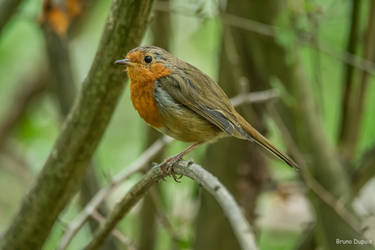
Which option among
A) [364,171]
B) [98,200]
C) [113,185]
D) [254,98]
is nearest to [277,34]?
[254,98]

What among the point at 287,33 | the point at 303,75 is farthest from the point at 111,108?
the point at 303,75

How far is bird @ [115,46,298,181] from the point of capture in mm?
3447

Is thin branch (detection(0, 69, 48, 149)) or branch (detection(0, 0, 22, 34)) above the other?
thin branch (detection(0, 69, 48, 149))

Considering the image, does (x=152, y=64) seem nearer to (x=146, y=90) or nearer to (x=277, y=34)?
(x=146, y=90)

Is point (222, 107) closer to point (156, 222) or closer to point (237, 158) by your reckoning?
point (237, 158)

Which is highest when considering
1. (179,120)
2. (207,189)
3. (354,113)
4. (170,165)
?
(354,113)

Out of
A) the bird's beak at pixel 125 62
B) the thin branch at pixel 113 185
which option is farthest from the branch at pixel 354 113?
the bird's beak at pixel 125 62

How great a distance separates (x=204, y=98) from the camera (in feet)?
11.4

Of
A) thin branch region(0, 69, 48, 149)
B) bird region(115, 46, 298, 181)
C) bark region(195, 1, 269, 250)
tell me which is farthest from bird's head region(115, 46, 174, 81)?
thin branch region(0, 69, 48, 149)

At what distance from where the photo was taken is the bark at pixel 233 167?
4.77 meters

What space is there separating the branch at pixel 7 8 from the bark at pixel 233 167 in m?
1.55

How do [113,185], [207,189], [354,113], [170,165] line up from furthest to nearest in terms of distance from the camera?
1. [354,113]
2. [113,185]
3. [170,165]
4. [207,189]

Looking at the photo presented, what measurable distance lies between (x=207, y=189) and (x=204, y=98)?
100 cm

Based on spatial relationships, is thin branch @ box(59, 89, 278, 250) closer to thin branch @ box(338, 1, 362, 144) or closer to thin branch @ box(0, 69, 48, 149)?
thin branch @ box(338, 1, 362, 144)
